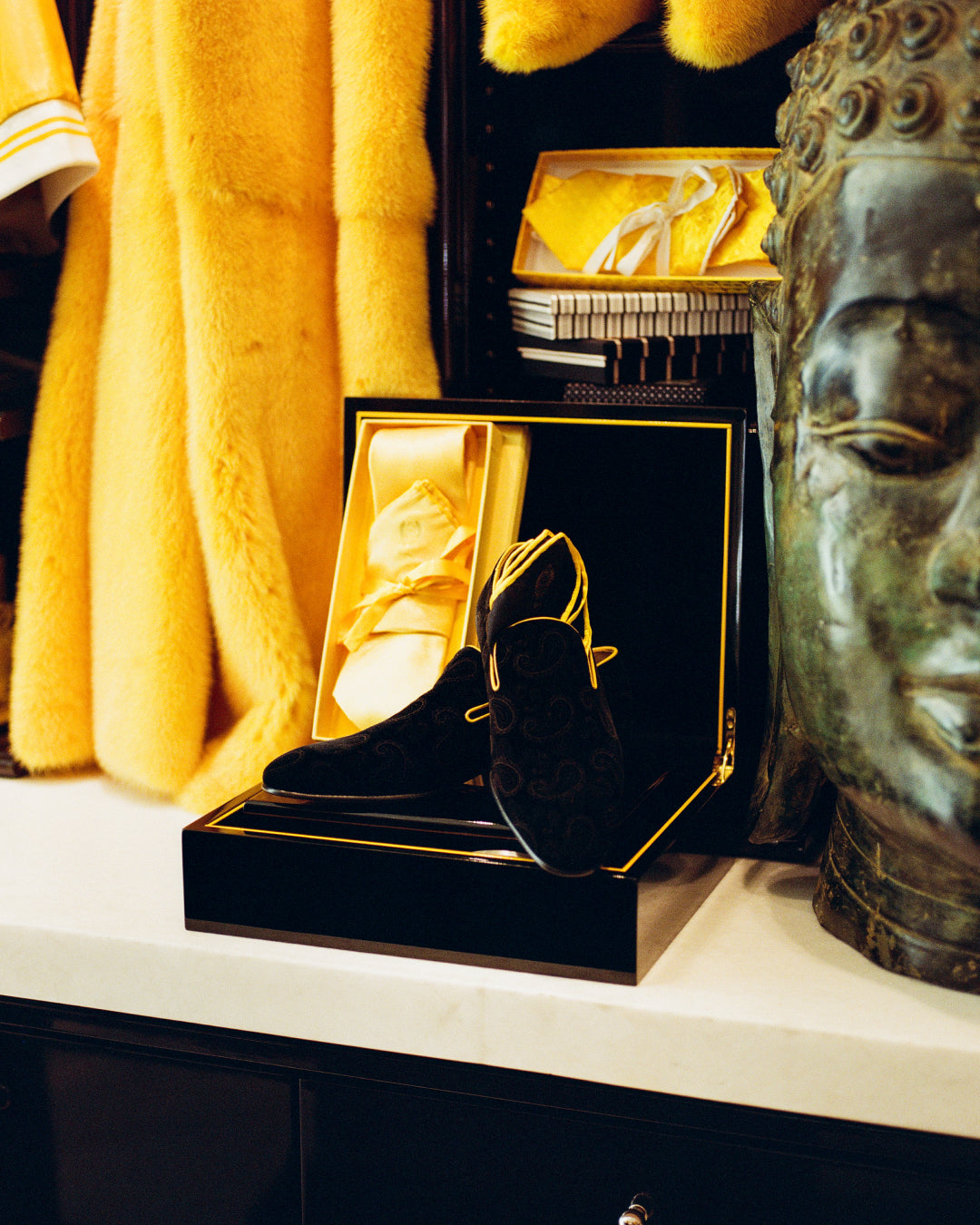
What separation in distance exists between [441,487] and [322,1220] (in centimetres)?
58

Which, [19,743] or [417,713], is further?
[19,743]

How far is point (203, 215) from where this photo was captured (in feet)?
3.35

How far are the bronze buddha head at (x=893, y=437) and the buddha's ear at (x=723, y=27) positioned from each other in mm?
176

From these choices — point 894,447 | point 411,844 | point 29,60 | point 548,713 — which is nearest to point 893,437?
point 894,447

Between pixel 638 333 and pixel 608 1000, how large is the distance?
58 cm

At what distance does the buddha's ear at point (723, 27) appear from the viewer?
32.7 inches

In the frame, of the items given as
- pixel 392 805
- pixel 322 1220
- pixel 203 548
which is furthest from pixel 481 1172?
pixel 203 548

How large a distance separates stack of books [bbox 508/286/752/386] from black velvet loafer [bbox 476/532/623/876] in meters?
0.27

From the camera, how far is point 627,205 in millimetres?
1057

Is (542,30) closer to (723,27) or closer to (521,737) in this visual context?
(723,27)

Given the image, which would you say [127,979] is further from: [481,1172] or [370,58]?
[370,58]

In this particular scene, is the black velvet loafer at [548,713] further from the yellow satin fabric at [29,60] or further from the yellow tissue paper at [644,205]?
the yellow satin fabric at [29,60]

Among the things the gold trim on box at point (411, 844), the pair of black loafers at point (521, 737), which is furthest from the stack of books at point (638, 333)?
the gold trim on box at point (411, 844)

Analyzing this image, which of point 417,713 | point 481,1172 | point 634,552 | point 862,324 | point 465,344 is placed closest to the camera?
point 862,324
